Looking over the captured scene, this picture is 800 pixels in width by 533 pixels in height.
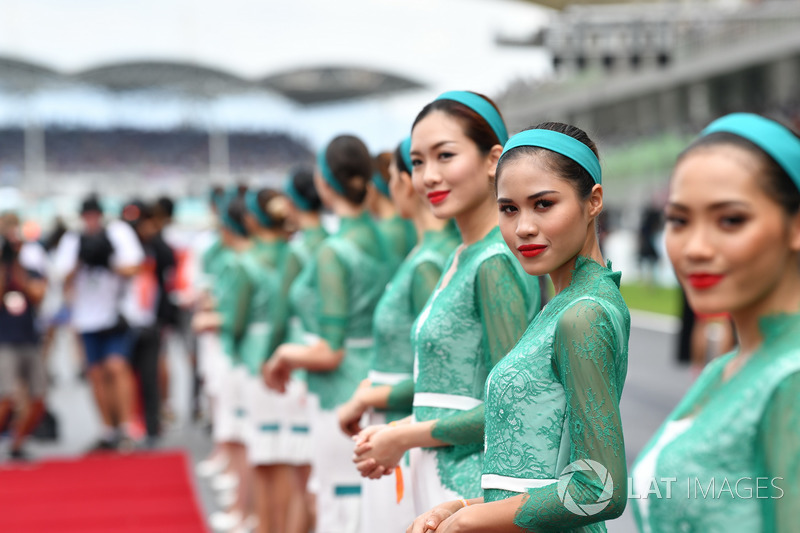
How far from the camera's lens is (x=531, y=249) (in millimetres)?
1855

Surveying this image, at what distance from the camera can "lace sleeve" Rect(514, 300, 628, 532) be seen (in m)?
1.68

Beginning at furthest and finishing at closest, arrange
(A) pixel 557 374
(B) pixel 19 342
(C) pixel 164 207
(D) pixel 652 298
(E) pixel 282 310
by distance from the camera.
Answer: (D) pixel 652 298 < (C) pixel 164 207 < (B) pixel 19 342 < (E) pixel 282 310 < (A) pixel 557 374

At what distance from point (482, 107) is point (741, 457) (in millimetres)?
1325

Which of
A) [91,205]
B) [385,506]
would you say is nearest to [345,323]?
[385,506]

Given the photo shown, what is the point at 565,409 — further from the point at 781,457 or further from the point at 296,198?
the point at 296,198

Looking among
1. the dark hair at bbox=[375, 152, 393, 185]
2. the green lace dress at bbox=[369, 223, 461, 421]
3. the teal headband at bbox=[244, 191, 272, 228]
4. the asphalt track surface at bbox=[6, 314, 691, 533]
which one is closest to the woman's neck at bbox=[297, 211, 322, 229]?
the teal headband at bbox=[244, 191, 272, 228]

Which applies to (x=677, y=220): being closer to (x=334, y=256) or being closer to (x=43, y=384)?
(x=334, y=256)

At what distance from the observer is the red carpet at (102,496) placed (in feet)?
18.8

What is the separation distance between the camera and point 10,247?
7.59 m

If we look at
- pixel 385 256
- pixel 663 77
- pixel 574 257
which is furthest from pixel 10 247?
pixel 663 77

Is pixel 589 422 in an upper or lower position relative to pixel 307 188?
lower

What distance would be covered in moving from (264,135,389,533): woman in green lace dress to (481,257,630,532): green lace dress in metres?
1.88

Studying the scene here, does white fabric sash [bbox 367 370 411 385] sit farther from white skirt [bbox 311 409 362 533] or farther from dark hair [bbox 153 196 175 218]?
dark hair [bbox 153 196 175 218]

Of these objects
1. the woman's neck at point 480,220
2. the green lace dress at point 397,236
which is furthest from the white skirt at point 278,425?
the woman's neck at point 480,220
